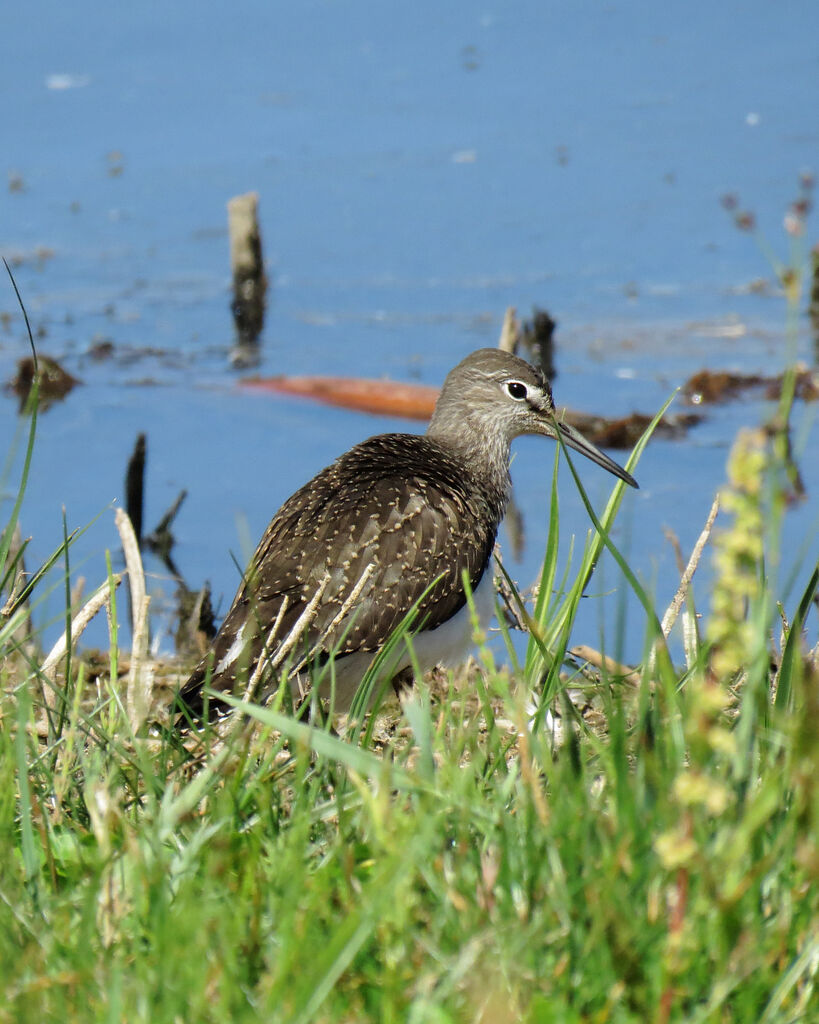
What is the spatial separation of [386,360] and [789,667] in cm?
875

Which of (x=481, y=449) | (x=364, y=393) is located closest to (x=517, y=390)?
(x=481, y=449)

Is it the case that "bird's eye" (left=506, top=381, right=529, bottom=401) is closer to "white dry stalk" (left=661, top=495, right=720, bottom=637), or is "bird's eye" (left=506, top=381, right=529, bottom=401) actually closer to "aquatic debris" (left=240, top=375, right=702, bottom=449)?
"white dry stalk" (left=661, top=495, right=720, bottom=637)

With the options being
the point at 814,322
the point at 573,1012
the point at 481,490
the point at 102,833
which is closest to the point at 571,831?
the point at 573,1012

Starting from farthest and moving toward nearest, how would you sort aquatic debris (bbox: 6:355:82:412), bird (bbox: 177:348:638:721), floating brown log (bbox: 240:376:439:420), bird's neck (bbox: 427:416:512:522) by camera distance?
aquatic debris (bbox: 6:355:82:412), floating brown log (bbox: 240:376:439:420), bird's neck (bbox: 427:416:512:522), bird (bbox: 177:348:638:721)

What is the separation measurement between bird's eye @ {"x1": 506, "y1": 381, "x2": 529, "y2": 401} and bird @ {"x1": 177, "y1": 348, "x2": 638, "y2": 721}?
507 millimetres

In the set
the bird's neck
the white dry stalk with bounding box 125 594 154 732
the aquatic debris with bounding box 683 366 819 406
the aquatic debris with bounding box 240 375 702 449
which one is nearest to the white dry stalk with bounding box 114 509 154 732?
the white dry stalk with bounding box 125 594 154 732

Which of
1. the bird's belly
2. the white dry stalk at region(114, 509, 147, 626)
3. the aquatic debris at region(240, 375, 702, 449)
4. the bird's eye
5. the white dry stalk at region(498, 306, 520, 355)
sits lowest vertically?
the bird's belly

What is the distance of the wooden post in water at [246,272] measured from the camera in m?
12.0

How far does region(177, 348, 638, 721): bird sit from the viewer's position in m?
4.04

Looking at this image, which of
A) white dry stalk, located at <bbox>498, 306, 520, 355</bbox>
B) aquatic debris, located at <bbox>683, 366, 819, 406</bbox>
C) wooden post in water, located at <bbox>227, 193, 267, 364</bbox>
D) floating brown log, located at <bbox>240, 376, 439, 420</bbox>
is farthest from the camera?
wooden post in water, located at <bbox>227, 193, 267, 364</bbox>

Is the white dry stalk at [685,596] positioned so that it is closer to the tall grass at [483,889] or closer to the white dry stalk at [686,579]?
the white dry stalk at [686,579]

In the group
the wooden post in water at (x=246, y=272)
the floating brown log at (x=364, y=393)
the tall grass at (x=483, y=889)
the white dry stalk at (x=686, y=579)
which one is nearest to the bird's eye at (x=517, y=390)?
the white dry stalk at (x=686, y=579)

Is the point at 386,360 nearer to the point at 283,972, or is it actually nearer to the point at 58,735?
the point at 58,735

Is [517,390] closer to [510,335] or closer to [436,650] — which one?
[436,650]
